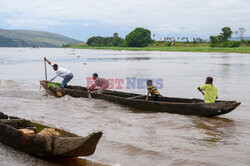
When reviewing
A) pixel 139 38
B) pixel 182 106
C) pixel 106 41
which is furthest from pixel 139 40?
pixel 182 106

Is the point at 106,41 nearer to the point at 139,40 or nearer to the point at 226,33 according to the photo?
the point at 139,40

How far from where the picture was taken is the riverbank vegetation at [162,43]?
271 ft

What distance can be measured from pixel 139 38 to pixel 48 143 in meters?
130

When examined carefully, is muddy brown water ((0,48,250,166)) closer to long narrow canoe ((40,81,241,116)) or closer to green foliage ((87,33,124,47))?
long narrow canoe ((40,81,241,116))

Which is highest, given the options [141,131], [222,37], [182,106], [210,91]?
[222,37]

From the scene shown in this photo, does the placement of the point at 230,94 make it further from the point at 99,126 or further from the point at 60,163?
the point at 60,163

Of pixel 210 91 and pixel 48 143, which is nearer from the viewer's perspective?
pixel 48 143

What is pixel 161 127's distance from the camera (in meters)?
9.52

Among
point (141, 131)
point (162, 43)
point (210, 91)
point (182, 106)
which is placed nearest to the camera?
point (141, 131)

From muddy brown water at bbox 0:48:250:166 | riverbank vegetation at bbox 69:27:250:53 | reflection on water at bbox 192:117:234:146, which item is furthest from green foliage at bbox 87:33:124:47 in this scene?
reflection on water at bbox 192:117:234:146

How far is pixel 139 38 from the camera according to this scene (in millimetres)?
133125

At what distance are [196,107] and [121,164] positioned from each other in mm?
4750

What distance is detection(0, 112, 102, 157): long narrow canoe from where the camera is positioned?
18.0 ft

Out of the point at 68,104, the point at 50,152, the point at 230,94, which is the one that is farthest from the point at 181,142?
the point at 230,94
